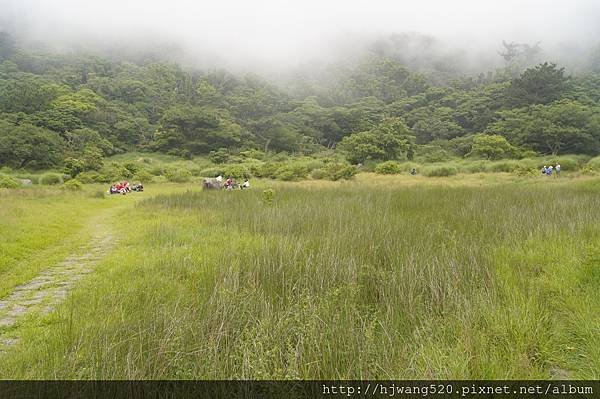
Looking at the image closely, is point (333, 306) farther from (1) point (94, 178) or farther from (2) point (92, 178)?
(1) point (94, 178)

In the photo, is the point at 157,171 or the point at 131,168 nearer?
the point at 131,168

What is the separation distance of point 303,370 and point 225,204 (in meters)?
11.2

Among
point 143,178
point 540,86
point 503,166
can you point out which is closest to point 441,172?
point 503,166

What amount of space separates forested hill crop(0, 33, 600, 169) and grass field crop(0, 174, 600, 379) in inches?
1481

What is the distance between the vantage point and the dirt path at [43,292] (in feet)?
13.3

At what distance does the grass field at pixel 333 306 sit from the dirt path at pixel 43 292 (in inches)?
5.2

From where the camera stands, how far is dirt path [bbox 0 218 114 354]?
13.3 ft

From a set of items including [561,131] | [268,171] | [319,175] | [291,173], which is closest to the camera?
[291,173]

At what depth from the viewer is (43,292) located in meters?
5.25

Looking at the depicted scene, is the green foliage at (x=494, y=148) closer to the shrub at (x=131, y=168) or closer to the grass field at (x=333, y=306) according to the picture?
the shrub at (x=131, y=168)

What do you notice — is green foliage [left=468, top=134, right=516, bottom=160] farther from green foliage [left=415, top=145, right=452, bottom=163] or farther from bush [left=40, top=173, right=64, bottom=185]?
bush [left=40, top=173, right=64, bottom=185]

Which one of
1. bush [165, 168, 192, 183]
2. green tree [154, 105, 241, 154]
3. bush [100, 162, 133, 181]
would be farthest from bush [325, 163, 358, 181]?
green tree [154, 105, 241, 154]

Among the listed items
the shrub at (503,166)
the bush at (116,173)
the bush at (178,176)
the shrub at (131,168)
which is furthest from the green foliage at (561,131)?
the bush at (116,173)

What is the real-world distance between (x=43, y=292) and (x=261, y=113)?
75565mm
